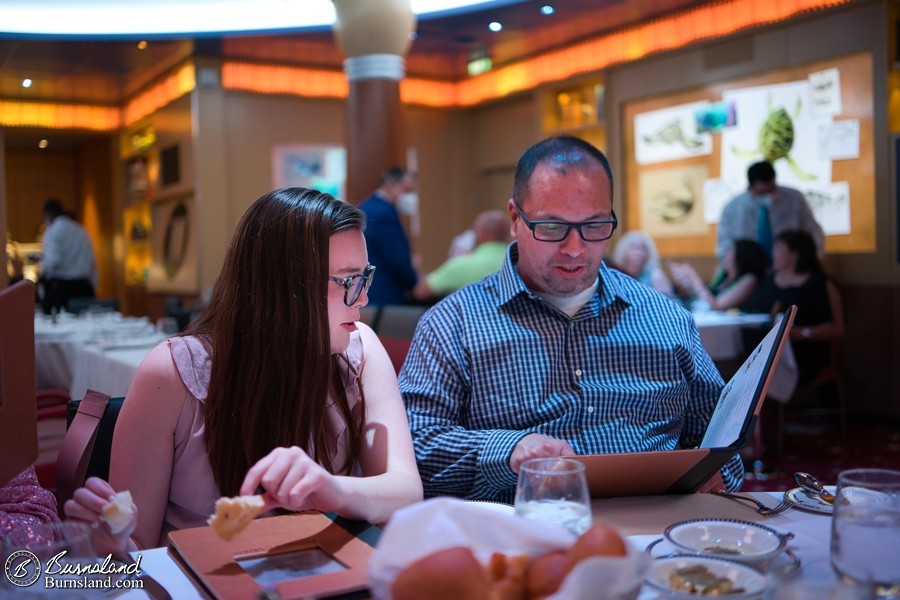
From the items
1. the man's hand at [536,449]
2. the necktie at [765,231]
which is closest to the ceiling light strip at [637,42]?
the necktie at [765,231]

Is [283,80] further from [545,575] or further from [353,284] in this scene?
[545,575]

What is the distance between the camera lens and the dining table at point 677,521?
1.05 metres

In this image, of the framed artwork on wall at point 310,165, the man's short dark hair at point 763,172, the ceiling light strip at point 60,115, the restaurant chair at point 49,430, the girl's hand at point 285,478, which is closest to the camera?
the girl's hand at point 285,478

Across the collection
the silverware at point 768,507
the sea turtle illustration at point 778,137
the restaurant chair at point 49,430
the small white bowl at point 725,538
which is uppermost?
the sea turtle illustration at point 778,137

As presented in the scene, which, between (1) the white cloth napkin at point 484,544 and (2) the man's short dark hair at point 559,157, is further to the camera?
(2) the man's short dark hair at point 559,157

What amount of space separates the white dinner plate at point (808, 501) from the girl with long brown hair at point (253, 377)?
2.06 ft

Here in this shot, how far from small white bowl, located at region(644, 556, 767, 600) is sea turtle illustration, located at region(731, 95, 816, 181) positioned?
6391 mm

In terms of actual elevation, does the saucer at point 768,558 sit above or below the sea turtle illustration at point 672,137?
below

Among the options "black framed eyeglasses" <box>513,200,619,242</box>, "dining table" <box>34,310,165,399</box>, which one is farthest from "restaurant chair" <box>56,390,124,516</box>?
"dining table" <box>34,310,165,399</box>

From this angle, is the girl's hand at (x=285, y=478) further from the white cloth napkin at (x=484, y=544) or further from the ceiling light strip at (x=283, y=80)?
the ceiling light strip at (x=283, y=80)

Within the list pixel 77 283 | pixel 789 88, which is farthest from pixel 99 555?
pixel 77 283

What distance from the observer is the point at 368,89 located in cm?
644

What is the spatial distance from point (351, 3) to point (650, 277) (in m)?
2.95

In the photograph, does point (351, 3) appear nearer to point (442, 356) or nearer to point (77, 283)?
point (442, 356)
